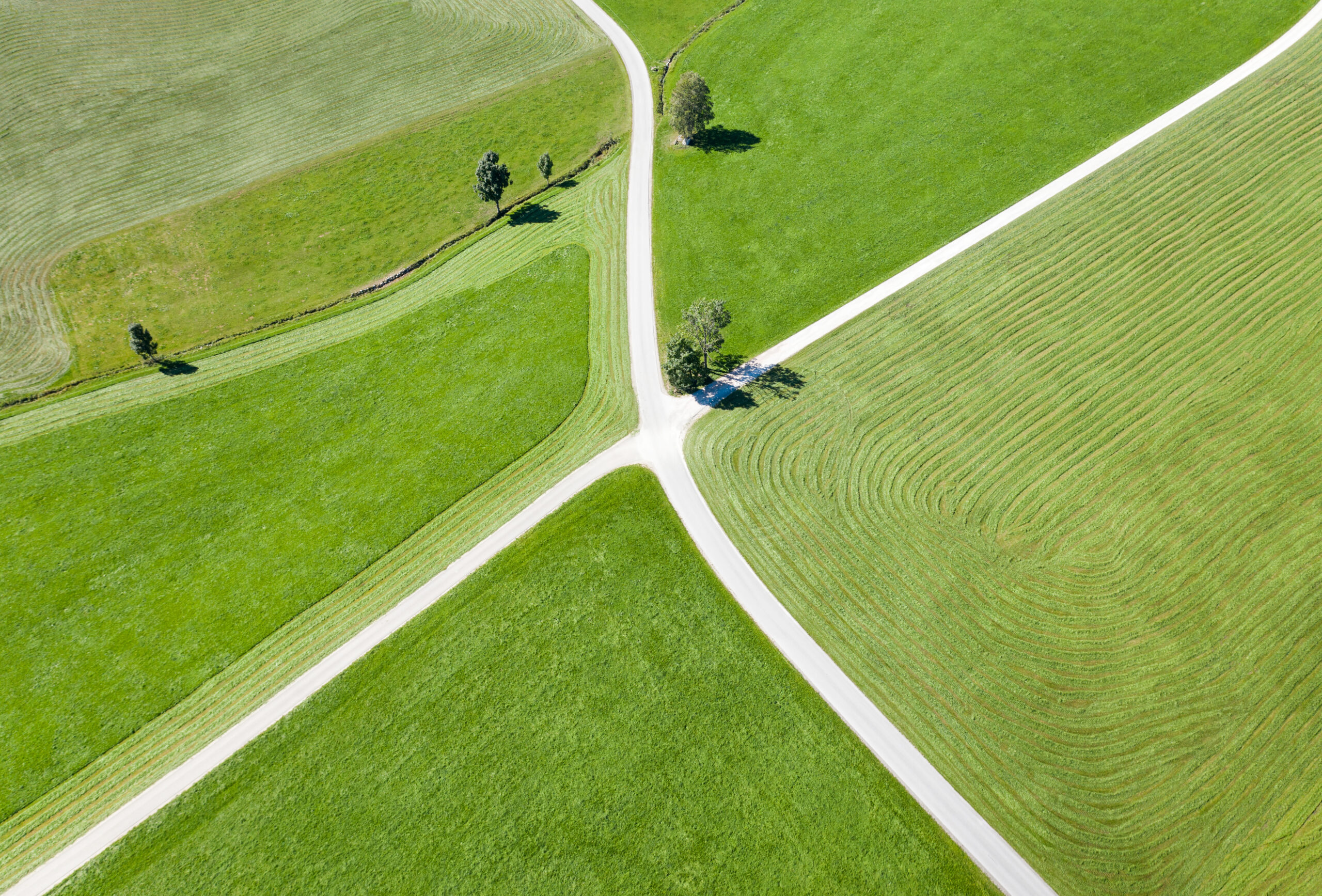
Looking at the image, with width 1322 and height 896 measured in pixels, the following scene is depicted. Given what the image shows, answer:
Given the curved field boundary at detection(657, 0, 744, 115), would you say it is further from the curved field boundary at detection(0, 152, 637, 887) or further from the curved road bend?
the curved field boundary at detection(0, 152, 637, 887)

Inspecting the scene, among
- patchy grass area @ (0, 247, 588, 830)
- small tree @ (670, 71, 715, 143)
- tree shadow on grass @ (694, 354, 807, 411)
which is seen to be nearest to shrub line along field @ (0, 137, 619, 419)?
patchy grass area @ (0, 247, 588, 830)

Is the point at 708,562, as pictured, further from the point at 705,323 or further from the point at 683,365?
the point at 705,323

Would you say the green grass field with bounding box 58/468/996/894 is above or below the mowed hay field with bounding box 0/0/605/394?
below

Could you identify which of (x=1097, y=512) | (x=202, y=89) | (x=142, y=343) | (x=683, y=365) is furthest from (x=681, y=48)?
(x=1097, y=512)

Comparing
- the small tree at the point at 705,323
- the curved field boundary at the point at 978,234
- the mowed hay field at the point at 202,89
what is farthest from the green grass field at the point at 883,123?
the mowed hay field at the point at 202,89

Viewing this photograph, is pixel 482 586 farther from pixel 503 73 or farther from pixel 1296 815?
pixel 503 73

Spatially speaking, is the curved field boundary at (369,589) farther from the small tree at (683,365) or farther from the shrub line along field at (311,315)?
the small tree at (683,365)
